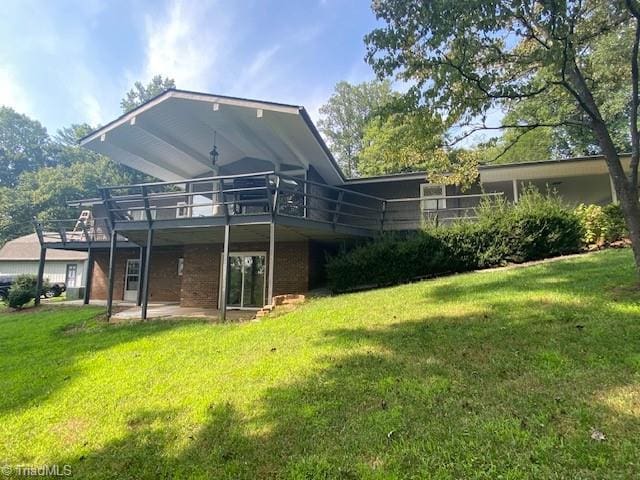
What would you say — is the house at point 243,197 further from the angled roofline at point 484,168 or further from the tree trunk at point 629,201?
the tree trunk at point 629,201

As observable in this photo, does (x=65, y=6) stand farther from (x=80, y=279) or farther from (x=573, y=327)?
(x=80, y=279)

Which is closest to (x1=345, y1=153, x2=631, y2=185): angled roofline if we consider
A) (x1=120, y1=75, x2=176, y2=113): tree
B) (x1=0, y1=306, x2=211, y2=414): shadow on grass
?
(x1=0, y1=306, x2=211, y2=414): shadow on grass

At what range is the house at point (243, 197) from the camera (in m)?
10.7

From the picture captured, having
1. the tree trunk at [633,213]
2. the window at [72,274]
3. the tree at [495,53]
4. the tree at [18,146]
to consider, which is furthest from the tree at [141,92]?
the tree trunk at [633,213]

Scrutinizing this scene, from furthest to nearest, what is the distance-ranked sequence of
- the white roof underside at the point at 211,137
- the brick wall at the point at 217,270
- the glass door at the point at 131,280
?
the glass door at the point at 131,280 → the brick wall at the point at 217,270 → the white roof underside at the point at 211,137

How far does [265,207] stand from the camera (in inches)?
492

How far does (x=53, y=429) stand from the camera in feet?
14.0

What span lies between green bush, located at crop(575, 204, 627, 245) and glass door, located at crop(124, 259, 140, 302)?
18.5 meters

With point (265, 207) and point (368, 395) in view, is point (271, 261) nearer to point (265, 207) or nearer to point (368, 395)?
point (265, 207)

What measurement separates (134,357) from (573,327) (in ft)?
23.3

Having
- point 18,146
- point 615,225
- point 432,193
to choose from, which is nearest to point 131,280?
point 432,193

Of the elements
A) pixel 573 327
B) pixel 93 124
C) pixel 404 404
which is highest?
pixel 93 124

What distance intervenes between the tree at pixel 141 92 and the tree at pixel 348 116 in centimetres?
2231

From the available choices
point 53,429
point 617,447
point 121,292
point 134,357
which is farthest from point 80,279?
point 617,447
